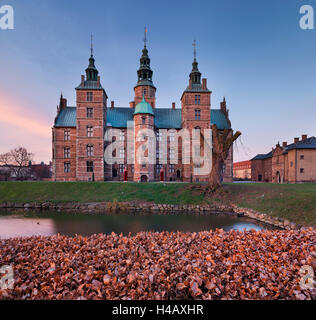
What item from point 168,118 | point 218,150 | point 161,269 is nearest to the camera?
point 161,269

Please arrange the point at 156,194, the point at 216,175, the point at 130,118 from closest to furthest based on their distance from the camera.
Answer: the point at 216,175
the point at 156,194
the point at 130,118

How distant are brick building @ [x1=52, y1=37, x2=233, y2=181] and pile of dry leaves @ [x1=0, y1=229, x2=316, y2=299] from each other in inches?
952

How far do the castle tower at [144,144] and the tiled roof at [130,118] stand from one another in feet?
12.3

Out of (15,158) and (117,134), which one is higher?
(117,134)

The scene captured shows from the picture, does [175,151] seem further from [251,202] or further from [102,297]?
[102,297]

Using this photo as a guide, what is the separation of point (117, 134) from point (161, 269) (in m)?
30.8

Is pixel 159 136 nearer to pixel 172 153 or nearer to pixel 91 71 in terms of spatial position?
pixel 172 153

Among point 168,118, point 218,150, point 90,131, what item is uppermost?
point 168,118

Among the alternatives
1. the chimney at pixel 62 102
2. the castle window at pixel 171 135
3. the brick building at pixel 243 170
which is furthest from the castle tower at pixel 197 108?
the brick building at pixel 243 170

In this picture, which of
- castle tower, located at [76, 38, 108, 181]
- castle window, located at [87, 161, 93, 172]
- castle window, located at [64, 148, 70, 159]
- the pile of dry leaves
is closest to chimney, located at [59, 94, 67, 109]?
castle tower, located at [76, 38, 108, 181]

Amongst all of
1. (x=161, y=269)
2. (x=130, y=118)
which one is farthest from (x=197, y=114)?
(x=161, y=269)

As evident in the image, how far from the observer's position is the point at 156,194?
19.4 metres

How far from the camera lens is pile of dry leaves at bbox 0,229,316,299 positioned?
9.18ft

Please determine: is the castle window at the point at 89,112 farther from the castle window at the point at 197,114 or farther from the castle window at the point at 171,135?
the castle window at the point at 197,114
